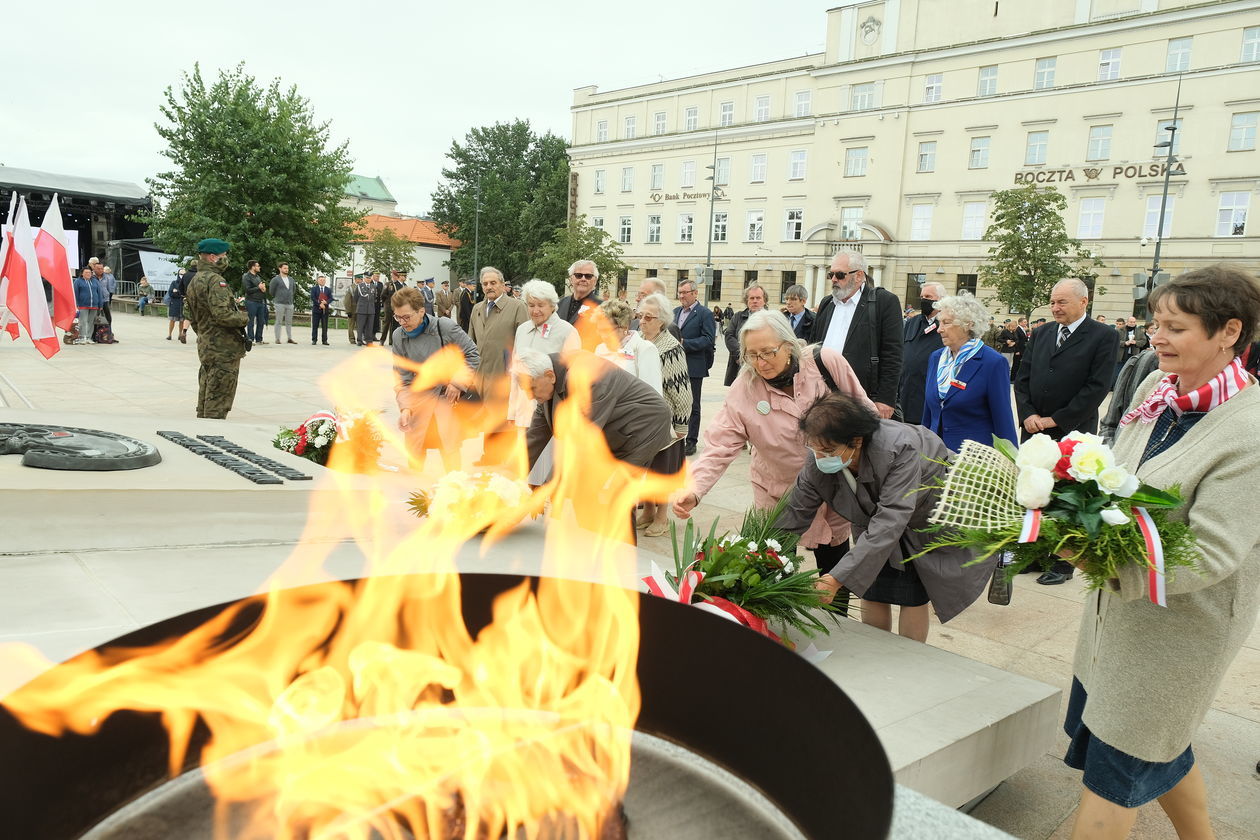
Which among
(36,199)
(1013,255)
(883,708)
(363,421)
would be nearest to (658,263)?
(1013,255)

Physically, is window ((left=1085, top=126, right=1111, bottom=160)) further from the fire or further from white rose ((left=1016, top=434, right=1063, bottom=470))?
the fire

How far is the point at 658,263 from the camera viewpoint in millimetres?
56531

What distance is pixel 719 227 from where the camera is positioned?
53.9m

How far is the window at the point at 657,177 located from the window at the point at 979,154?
2047 cm

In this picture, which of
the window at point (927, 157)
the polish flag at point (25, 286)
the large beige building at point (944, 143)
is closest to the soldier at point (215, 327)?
the polish flag at point (25, 286)

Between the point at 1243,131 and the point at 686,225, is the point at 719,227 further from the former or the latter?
the point at 1243,131

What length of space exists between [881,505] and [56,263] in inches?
379

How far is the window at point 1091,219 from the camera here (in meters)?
38.6

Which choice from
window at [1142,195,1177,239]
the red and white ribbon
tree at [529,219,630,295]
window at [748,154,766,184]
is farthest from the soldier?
window at [748,154,766,184]

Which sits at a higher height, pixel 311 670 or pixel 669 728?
pixel 311 670

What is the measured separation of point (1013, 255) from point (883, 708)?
3367 centimetres

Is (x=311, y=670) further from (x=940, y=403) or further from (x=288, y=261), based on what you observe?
(x=288, y=261)

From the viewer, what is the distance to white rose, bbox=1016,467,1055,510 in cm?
200

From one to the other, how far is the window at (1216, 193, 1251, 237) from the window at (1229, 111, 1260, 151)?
1.94 metres
